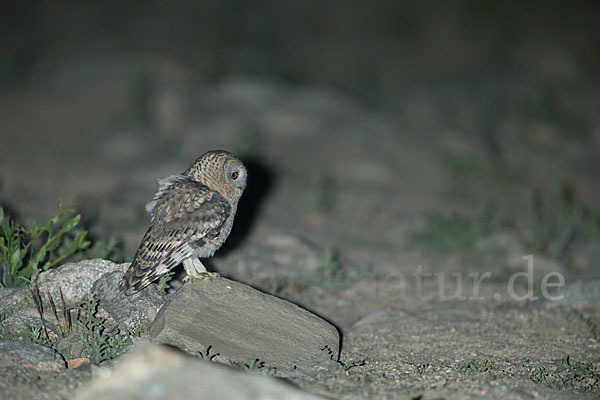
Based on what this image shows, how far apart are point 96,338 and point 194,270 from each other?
1054 mm

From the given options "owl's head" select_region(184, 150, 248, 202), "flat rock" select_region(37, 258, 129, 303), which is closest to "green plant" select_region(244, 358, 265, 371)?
"flat rock" select_region(37, 258, 129, 303)

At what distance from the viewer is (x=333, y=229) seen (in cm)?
899

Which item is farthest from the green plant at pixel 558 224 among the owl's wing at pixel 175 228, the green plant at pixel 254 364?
the green plant at pixel 254 364

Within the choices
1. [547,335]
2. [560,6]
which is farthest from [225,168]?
[560,6]

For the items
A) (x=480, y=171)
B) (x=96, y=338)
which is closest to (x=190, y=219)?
(x=96, y=338)

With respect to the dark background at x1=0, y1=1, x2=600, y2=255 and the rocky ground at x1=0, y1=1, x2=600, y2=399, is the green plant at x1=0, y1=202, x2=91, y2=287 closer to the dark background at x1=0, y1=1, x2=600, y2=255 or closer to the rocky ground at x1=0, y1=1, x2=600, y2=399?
the rocky ground at x1=0, y1=1, x2=600, y2=399

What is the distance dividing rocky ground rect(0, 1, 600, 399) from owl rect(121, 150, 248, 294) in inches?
10.6

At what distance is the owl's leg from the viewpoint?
5.10 metres

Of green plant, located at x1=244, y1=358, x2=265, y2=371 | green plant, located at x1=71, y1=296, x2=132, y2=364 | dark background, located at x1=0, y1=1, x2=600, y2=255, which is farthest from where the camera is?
dark background, located at x1=0, y1=1, x2=600, y2=255

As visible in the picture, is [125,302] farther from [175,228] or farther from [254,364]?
[254,364]

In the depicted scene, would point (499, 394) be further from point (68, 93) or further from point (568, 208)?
point (68, 93)

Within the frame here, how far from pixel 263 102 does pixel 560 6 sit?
562 inches

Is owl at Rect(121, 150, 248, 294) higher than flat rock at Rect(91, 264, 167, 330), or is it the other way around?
owl at Rect(121, 150, 248, 294)

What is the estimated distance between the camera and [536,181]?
11.3m
